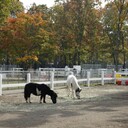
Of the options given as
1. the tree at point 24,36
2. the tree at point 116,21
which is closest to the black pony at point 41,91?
the tree at point 24,36

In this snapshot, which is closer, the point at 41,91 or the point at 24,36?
the point at 41,91

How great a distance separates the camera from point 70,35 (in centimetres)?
5269

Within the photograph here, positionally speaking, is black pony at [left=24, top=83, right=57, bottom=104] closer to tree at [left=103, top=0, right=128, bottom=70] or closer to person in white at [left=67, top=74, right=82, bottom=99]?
person in white at [left=67, top=74, right=82, bottom=99]

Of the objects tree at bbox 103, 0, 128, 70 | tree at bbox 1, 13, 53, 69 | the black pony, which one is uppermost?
tree at bbox 103, 0, 128, 70

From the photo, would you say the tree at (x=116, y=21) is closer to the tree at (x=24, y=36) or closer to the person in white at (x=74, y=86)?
the tree at (x=24, y=36)

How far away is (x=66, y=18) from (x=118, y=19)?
859 centimetres

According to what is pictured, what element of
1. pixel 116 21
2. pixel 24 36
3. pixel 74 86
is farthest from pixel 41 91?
pixel 116 21

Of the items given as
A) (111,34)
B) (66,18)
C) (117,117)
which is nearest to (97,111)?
(117,117)

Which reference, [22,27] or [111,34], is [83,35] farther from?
[22,27]

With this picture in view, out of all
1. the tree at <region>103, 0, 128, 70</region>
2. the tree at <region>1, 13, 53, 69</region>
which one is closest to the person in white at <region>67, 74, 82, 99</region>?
the tree at <region>1, 13, 53, 69</region>

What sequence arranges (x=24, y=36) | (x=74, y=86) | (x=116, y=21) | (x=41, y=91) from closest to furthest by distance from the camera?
(x=41, y=91)
(x=74, y=86)
(x=24, y=36)
(x=116, y=21)

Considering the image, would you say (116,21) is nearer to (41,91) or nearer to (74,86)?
(74,86)

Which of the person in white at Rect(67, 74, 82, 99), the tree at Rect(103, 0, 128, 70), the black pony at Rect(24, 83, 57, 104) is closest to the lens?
the black pony at Rect(24, 83, 57, 104)

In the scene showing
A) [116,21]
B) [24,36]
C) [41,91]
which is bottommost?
[41,91]
